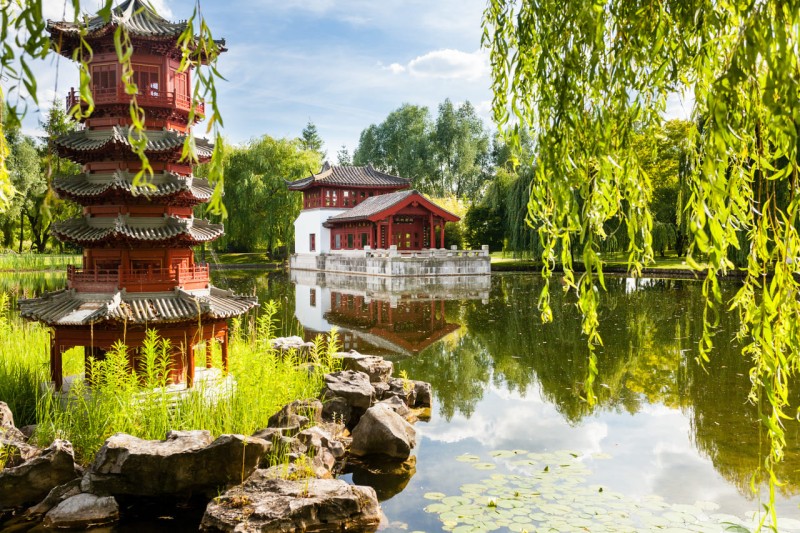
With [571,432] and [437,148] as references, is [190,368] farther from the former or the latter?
[437,148]

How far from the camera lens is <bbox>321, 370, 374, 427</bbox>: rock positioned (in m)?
6.96

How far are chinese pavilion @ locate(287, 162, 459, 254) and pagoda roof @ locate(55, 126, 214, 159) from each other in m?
22.3

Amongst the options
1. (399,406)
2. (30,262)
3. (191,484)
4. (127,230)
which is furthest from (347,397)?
(30,262)

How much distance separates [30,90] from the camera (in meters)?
1.46

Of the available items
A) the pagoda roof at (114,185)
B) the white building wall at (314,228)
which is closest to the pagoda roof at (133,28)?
the pagoda roof at (114,185)

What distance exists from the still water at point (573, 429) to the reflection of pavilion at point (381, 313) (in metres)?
0.11

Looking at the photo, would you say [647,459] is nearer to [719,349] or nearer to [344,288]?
[719,349]

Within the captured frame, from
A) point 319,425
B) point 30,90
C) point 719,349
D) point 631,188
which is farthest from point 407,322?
point 30,90

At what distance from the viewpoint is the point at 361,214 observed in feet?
103

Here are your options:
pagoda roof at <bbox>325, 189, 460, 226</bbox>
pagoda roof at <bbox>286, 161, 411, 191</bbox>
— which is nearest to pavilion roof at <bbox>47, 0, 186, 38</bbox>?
pagoda roof at <bbox>325, 189, 460, 226</bbox>

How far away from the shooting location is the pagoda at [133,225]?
7.05 m

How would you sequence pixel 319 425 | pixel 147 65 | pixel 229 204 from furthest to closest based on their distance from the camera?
pixel 229 204 → pixel 147 65 → pixel 319 425

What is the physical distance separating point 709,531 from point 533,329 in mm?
9433

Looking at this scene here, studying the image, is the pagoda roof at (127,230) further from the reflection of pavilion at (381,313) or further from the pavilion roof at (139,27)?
the reflection of pavilion at (381,313)
